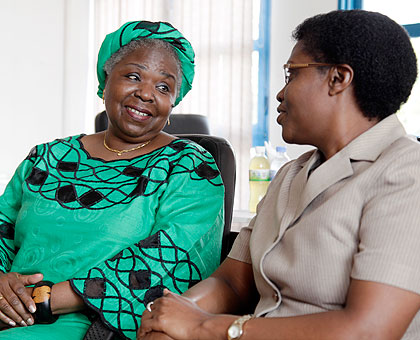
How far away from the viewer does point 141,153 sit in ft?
6.20

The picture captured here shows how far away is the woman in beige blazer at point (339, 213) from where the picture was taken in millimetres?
970

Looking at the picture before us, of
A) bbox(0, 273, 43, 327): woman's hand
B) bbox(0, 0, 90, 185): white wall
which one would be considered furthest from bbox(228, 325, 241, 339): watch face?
bbox(0, 0, 90, 185): white wall

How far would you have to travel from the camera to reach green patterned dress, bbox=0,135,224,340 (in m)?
1.56

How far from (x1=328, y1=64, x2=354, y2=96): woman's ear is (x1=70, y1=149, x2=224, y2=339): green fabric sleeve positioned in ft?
2.10

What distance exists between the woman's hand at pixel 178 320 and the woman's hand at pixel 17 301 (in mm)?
481

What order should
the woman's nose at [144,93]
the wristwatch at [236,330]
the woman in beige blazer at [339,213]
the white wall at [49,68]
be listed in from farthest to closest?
the white wall at [49,68]
the woman's nose at [144,93]
the wristwatch at [236,330]
the woman in beige blazer at [339,213]

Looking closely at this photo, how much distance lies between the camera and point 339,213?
107cm

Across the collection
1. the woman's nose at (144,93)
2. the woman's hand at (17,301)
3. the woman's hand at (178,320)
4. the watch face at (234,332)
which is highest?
the woman's nose at (144,93)

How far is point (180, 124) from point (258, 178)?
45 centimetres

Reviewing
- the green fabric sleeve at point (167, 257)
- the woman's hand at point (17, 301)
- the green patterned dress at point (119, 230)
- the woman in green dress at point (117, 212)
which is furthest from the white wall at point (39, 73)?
the green fabric sleeve at point (167, 257)

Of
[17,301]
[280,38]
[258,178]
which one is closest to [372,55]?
[17,301]

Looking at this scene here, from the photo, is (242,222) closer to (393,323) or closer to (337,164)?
(337,164)

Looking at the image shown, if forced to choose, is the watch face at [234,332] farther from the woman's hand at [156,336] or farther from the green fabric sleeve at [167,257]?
the green fabric sleeve at [167,257]

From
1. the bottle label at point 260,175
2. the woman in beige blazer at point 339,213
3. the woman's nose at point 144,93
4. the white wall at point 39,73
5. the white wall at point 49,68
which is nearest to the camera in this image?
the woman in beige blazer at point 339,213
